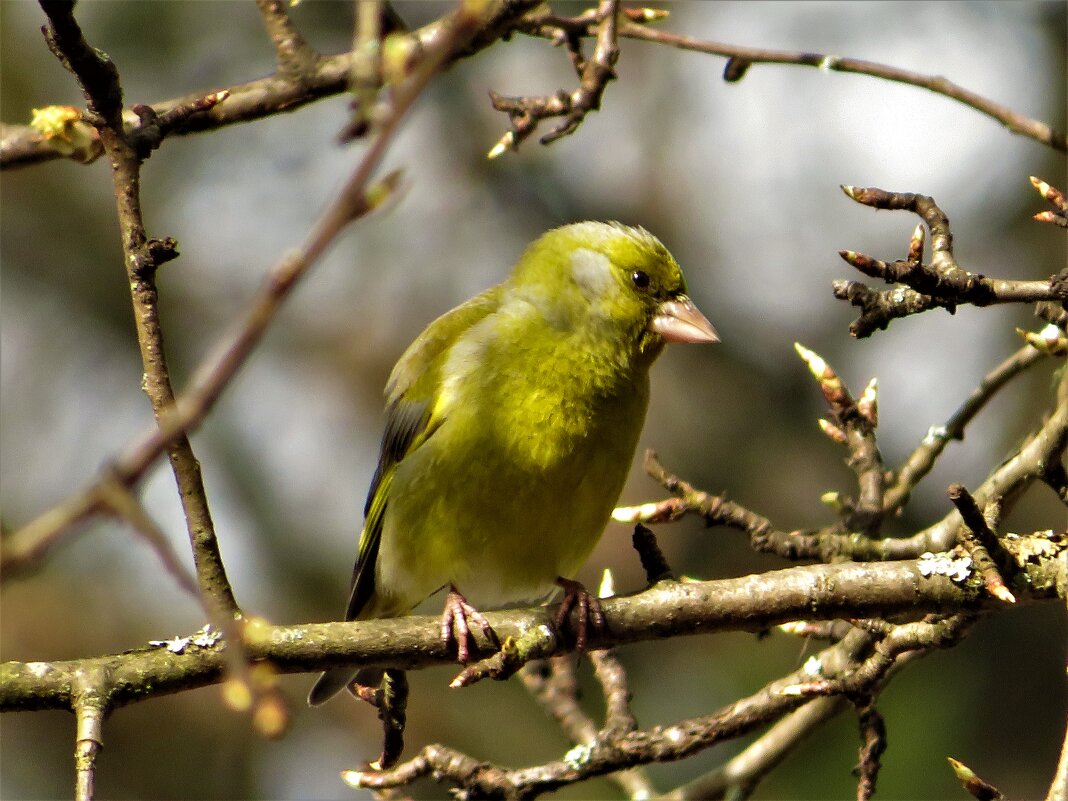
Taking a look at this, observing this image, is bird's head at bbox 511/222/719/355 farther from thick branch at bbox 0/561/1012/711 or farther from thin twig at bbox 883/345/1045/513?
thick branch at bbox 0/561/1012/711

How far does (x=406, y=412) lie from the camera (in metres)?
4.44

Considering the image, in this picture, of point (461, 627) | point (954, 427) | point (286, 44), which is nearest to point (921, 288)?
point (461, 627)

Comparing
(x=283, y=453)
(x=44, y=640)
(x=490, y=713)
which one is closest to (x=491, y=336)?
(x=490, y=713)

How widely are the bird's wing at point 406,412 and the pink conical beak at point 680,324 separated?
1.93ft

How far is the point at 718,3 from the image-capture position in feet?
31.5

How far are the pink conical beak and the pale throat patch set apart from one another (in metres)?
0.20

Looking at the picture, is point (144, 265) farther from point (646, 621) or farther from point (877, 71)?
point (877, 71)

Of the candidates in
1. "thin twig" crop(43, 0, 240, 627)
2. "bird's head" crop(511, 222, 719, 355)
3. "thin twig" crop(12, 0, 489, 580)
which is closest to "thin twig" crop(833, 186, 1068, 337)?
"thin twig" crop(43, 0, 240, 627)

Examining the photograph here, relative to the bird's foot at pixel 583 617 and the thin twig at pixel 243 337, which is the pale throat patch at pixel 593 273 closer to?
the bird's foot at pixel 583 617

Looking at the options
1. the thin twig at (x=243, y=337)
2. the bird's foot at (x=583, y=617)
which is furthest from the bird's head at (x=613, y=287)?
the thin twig at (x=243, y=337)

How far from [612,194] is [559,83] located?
1230mm

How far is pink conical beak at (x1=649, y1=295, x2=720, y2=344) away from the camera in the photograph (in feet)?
14.6

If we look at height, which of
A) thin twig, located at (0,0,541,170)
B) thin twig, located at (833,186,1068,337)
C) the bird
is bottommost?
thin twig, located at (833,186,1068,337)

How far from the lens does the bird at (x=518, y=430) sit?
3971 mm
